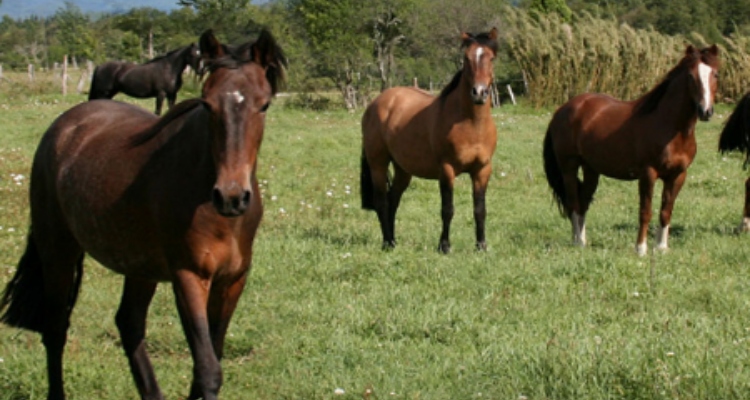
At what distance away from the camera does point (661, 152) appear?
860 centimetres

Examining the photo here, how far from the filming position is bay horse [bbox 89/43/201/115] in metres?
20.8

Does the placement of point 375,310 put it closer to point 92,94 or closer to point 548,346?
point 548,346

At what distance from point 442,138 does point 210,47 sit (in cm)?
509

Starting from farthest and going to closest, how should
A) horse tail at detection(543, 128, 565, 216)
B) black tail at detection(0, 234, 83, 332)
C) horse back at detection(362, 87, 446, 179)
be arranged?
horse tail at detection(543, 128, 565, 216) → horse back at detection(362, 87, 446, 179) → black tail at detection(0, 234, 83, 332)

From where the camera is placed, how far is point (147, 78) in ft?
69.0

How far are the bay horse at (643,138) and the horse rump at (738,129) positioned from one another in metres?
1.72

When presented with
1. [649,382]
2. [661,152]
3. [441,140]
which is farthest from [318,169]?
[649,382]

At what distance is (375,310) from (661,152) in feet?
13.0

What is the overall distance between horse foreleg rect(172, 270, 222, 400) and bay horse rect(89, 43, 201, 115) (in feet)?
55.1

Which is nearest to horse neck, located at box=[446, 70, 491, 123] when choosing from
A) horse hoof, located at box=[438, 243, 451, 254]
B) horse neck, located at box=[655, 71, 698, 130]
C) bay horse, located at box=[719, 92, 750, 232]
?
horse hoof, located at box=[438, 243, 451, 254]

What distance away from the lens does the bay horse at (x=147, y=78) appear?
20781mm

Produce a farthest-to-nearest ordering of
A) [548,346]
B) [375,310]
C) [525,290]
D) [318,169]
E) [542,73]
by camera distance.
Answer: [542,73] < [318,169] < [525,290] < [375,310] < [548,346]

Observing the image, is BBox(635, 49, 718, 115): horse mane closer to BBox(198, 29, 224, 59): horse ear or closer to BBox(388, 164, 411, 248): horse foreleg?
BBox(388, 164, 411, 248): horse foreleg

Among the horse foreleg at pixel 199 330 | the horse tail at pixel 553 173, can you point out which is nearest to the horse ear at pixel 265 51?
the horse foreleg at pixel 199 330
